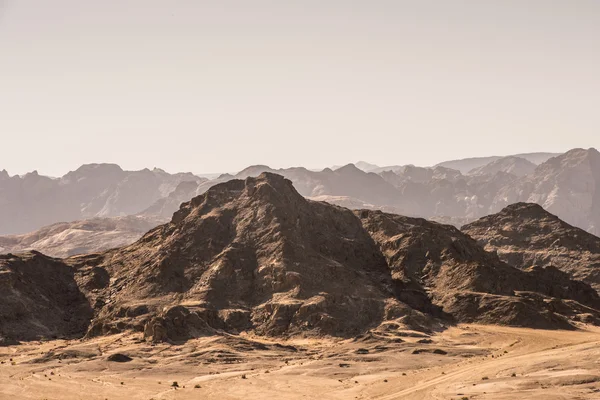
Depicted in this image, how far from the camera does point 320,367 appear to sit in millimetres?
97438

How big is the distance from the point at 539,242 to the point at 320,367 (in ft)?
328

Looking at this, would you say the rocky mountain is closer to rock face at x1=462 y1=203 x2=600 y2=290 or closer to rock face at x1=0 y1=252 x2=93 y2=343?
rock face at x1=0 y1=252 x2=93 y2=343

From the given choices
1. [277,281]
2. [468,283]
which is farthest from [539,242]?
[277,281]

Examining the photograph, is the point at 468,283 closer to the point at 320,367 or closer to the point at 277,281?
the point at 277,281

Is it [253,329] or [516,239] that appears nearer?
[253,329]

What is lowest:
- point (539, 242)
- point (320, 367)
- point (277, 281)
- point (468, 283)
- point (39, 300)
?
point (320, 367)

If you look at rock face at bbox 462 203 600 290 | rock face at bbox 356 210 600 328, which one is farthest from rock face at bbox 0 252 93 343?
rock face at bbox 462 203 600 290

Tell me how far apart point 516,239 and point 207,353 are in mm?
102441

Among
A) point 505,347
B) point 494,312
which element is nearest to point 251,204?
point 494,312

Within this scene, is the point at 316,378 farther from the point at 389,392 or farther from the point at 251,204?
the point at 251,204

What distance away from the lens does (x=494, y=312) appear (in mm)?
126500

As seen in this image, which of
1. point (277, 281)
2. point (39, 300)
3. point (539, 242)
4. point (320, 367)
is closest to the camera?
point (320, 367)

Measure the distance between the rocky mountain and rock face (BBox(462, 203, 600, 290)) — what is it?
2476cm

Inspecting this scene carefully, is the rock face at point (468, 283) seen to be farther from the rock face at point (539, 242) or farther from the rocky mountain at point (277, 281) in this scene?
the rock face at point (539, 242)
